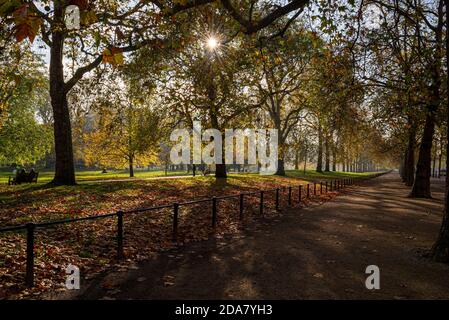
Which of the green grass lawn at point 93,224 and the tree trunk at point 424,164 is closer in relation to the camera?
the green grass lawn at point 93,224

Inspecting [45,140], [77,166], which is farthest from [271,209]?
[77,166]

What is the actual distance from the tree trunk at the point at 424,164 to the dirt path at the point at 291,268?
1289 centimetres

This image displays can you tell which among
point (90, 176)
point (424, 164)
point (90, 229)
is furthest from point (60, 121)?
point (90, 176)

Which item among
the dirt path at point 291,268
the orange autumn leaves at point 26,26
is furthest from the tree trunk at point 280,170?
the orange autumn leaves at point 26,26

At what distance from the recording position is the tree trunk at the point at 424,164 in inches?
880

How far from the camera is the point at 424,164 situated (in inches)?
886

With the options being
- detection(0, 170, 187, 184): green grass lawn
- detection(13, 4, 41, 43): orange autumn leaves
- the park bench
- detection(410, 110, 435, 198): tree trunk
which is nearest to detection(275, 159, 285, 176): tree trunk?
detection(0, 170, 187, 184): green grass lawn

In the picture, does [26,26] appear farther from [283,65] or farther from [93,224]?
[283,65]

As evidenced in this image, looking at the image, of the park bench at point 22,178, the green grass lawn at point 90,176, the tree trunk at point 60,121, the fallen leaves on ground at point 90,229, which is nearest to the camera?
the fallen leaves on ground at point 90,229

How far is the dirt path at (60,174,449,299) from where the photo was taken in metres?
5.57

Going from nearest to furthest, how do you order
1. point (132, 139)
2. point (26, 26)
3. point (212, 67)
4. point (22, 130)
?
point (26, 26)
point (212, 67)
point (22, 130)
point (132, 139)

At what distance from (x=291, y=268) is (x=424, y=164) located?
19.9 metres

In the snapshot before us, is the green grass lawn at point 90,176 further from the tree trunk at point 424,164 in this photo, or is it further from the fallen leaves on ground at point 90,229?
the tree trunk at point 424,164
